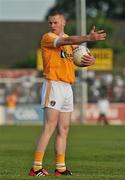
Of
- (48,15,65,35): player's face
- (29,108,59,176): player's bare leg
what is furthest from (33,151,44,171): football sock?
(48,15,65,35): player's face

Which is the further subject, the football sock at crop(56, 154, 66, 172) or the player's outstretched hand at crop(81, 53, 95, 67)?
the football sock at crop(56, 154, 66, 172)

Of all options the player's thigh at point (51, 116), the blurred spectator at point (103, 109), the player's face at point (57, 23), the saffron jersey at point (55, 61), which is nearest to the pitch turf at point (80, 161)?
the player's thigh at point (51, 116)

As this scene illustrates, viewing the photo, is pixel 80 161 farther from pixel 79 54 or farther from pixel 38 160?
pixel 79 54

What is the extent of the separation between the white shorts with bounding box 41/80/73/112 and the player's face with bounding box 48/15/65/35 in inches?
29.6

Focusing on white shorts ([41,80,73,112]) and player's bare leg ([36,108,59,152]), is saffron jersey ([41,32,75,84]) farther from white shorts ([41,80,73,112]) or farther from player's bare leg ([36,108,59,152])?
player's bare leg ([36,108,59,152])

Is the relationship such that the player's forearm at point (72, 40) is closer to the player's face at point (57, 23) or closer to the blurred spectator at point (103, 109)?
the player's face at point (57, 23)

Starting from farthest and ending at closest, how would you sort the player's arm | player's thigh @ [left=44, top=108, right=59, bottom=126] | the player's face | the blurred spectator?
1. the blurred spectator
2. player's thigh @ [left=44, top=108, right=59, bottom=126]
3. the player's face
4. the player's arm

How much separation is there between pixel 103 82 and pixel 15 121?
27.1 ft

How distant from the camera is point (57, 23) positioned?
39.7 feet

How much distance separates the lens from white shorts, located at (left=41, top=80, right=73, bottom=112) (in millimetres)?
Answer: 12211

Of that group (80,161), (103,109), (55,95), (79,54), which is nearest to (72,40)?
(79,54)

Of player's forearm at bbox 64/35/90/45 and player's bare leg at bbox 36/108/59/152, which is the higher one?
player's forearm at bbox 64/35/90/45

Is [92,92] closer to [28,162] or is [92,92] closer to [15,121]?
[15,121]

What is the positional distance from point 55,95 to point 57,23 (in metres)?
1.06
